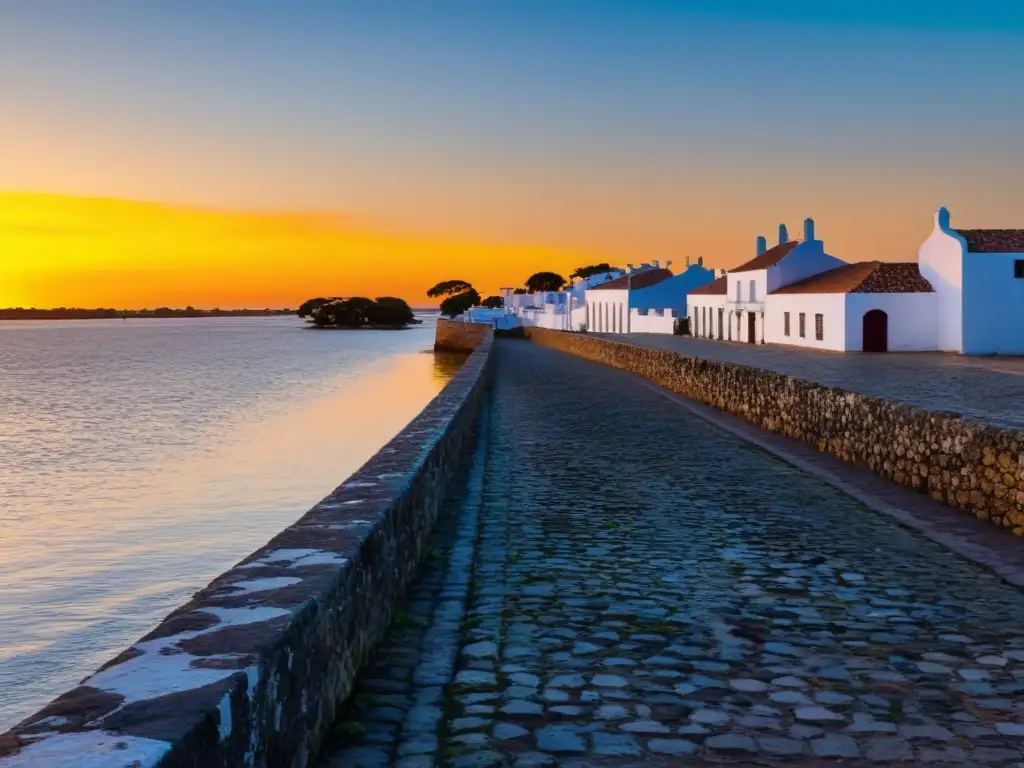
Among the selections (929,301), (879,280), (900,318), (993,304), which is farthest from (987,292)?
(879,280)

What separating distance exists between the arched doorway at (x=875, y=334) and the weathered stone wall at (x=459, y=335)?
4284 centimetres

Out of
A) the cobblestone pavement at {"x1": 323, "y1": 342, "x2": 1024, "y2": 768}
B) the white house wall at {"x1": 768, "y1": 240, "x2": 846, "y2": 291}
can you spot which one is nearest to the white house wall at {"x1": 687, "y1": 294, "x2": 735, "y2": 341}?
the white house wall at {"x1": 768, "y1": 240, "x2": 846, "y2": 291}

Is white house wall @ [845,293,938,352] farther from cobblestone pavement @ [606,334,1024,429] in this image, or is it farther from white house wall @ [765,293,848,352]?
cobblestone pavement @ [606,334,1024,429]

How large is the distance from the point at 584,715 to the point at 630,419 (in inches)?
589

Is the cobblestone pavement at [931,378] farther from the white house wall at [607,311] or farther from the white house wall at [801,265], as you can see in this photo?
the white house wall at [607,311]

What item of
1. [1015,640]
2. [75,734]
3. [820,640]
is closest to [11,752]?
[75,734]

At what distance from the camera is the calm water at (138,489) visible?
40.7 ft

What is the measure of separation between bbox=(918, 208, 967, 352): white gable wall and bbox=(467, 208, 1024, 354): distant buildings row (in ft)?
0.14

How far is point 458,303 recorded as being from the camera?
19338 centimetres

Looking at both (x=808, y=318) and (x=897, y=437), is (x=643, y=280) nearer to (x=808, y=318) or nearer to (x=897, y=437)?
(x=808, y=318)

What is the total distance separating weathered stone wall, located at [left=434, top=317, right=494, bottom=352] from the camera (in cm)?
9094

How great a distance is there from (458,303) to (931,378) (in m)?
168

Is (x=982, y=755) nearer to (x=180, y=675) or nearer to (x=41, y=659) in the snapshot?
(x=180, y=675)

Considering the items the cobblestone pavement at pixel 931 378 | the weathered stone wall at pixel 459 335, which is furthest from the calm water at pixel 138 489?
the weathered stone wall at pixel 459 335
